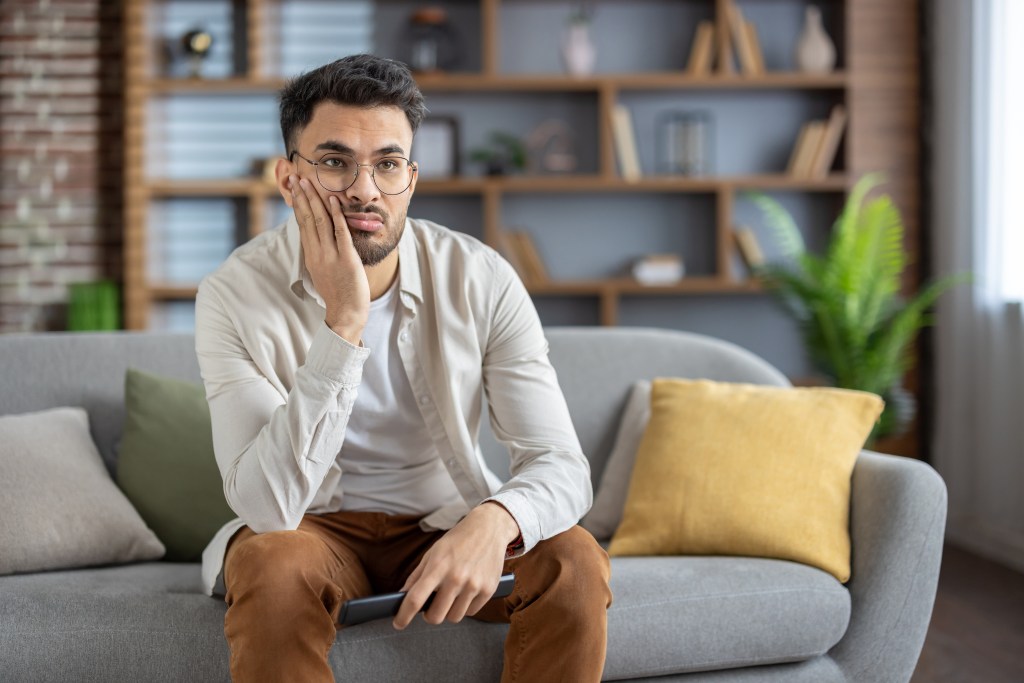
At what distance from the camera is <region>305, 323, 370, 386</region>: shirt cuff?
5.16ft

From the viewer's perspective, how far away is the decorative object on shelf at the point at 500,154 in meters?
4.58

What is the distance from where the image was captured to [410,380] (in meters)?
1.84

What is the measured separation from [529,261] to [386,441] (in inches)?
108

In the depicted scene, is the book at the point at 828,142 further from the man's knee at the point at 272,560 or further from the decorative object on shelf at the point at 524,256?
the man's knee at the point at 272,560

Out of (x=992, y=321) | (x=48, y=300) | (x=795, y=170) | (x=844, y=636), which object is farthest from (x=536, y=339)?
(x=48, y=300)

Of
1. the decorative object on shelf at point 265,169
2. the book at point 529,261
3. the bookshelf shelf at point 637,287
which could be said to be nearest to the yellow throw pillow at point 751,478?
the bookshelf shelf at point 637,287

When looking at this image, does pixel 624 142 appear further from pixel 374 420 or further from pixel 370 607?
pixel 370 607

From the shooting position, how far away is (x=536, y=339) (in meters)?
1.90

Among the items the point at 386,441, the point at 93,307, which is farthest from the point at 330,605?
the point at 93,307

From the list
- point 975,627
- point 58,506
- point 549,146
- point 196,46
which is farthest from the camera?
point 549,146

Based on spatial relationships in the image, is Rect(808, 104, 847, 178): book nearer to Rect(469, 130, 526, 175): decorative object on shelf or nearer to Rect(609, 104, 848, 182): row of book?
Rect(609, 104, 848, 182): row of book

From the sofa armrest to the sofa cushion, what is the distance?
50mm

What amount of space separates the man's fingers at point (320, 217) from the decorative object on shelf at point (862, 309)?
8.60ft

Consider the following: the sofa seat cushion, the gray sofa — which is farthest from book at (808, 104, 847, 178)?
the sofa seat cushion
